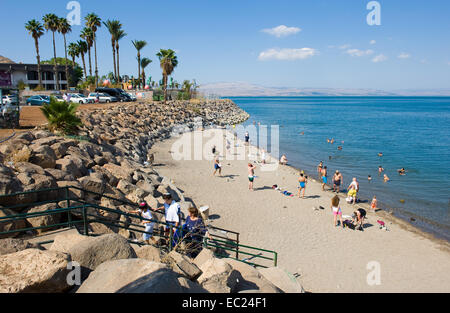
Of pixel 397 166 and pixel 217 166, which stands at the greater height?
pixel 217 166

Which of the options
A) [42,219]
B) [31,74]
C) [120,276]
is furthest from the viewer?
[31,74]

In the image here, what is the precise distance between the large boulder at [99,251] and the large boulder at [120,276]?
1.64 feet

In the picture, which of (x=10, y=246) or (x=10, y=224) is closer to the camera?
(x=10, y=246)

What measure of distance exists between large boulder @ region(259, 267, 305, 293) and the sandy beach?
9.67 feet

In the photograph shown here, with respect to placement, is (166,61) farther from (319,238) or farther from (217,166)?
(319,238)

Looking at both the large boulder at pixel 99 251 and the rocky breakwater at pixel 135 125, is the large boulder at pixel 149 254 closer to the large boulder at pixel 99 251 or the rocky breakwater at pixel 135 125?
the large boulder at pixel 99 251

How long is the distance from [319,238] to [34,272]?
33.8ft

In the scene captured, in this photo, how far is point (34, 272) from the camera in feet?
12.6

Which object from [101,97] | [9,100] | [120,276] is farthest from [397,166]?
[101,97]

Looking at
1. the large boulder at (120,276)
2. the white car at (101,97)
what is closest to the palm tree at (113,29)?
the white car at (101,97)

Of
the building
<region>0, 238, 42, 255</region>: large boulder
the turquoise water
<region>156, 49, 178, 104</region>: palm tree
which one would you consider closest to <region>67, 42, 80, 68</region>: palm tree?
the building

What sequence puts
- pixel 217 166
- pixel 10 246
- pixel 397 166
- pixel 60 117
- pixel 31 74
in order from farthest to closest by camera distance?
pixel 31 74 → pixel 397 166 → pixel 217 166 → pixel 60 117 → pixel 10 246

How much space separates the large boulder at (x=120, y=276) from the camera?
12.1ft

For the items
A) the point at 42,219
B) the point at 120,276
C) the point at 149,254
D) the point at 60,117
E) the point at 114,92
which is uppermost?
the point at 114,92
